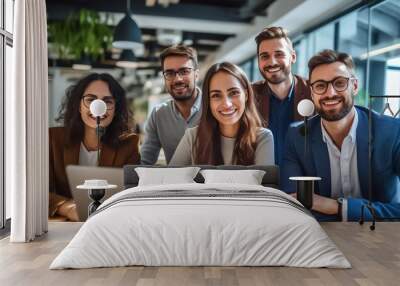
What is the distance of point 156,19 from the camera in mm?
6191

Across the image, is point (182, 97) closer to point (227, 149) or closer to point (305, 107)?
point (227, 149)

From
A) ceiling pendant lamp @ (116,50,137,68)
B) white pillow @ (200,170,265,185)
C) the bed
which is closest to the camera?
the bed

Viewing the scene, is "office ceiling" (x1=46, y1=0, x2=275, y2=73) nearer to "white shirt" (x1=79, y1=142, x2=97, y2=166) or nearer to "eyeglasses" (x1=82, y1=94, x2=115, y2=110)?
"eyeglasses" (x1=82, y1=94, x2=115, y2=110)

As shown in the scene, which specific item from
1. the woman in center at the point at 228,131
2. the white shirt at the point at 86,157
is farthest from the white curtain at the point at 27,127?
the woman in center at the point at 228,131

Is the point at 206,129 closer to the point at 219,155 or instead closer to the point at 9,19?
the point at 219,155

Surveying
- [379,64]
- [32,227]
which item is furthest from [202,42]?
[32,227]

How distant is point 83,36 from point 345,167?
3476mm

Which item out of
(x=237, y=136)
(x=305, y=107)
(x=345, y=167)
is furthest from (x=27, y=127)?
(x=345, y=167)

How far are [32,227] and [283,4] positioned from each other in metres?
3.74

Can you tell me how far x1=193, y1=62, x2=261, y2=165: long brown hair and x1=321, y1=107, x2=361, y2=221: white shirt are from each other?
91 centimetres

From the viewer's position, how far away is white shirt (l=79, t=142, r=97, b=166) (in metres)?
6.15

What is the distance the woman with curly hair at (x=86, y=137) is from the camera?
611 centimetres

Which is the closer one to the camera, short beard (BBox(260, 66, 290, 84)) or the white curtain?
the white curtain

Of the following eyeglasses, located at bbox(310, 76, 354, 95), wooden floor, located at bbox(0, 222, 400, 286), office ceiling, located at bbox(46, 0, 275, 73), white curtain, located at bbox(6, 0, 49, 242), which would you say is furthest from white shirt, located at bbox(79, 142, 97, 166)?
eyeglasses, located at bbox(310, 76, 354, 95)
